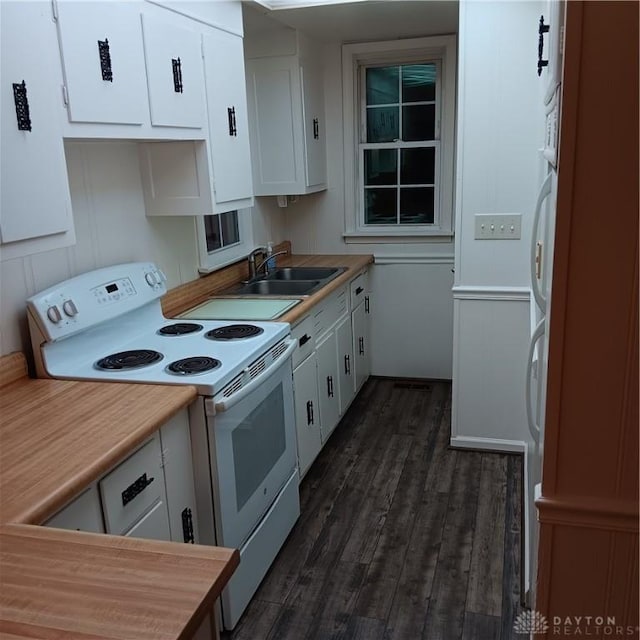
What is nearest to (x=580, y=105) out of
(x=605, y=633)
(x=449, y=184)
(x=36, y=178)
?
(x=605, y=633)

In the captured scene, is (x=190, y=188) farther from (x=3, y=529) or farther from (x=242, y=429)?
(x=3, y=529)

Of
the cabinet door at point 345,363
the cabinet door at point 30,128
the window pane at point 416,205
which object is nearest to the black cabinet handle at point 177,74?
the cabinet door at point 30,128

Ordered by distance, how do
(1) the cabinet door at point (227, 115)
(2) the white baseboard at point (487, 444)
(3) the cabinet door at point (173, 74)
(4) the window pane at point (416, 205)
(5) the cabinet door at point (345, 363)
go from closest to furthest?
(3) the cabinet door at point (173, 74) → (1) the cabinet door at point (227, 115) → (2) the white baseboard at point (487, 444) → (5) the cabinet door at point (345, 363) → (4) the window pane at point (416, 205)

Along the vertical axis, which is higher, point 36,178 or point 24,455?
point 36,178

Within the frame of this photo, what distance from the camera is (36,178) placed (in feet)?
5.39

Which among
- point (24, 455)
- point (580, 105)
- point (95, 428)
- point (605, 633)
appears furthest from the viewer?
point (95, 428)

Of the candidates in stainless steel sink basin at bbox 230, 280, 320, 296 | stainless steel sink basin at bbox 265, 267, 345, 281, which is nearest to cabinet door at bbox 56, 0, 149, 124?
stainless steel sink basin at bbox 230, 280, 320, 296

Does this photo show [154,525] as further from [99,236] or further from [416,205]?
[416,205]

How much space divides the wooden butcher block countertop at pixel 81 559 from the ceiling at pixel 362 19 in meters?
2.34

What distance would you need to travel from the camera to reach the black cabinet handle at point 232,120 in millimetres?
2814

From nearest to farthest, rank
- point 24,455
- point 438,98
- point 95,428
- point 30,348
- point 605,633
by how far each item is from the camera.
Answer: point 605,633, point 24,455, point 95,428, point 30,348, point 438,98

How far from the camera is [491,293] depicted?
10.3ft

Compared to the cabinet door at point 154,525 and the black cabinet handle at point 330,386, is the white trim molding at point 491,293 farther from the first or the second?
the cabinet door at point 154,525

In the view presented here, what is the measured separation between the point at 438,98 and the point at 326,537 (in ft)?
9.41
